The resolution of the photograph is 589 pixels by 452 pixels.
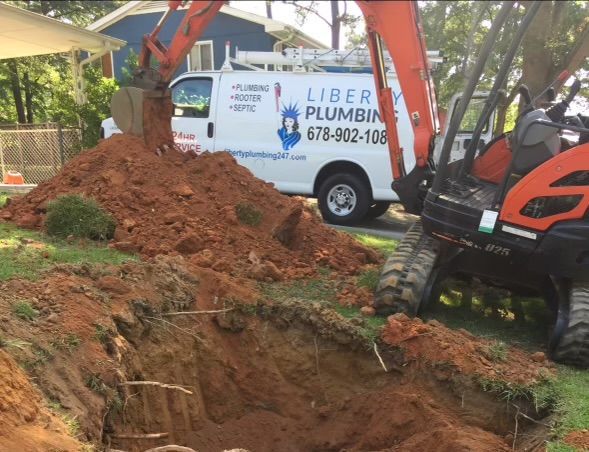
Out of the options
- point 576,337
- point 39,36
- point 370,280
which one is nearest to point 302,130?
point 370,280

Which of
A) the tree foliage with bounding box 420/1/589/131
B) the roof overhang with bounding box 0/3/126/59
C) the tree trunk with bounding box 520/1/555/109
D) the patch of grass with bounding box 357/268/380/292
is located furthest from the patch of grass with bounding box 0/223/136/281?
the tree trunk with bounding box 520/1/555/109

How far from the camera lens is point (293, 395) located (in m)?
4.66

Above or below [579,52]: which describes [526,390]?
below

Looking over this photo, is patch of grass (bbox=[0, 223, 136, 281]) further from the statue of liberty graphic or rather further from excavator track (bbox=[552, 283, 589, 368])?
the statue of liberty graphic

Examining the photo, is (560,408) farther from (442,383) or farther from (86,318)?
(86,318)

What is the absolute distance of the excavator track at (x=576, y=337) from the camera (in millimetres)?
4383

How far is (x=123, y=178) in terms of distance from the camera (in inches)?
258

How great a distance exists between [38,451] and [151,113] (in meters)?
5.09

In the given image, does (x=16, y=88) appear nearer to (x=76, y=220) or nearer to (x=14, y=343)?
(x=76, y=220)

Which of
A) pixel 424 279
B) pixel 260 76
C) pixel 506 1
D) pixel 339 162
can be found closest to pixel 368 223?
pixel 339 162

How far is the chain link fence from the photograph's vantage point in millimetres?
12805

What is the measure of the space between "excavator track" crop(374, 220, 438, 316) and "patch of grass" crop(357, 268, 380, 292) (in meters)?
0.48

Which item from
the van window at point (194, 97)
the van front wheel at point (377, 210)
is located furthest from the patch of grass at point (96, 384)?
the van front wheel at point (377, 210)

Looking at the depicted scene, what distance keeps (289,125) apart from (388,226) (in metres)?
2.75
